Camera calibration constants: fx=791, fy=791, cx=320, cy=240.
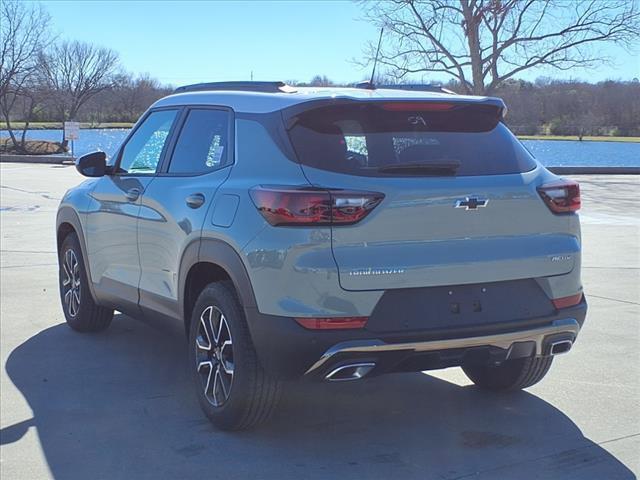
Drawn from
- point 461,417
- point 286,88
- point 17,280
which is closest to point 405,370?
point 461,417

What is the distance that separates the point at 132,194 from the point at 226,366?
5.12ft

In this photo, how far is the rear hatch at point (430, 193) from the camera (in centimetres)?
368

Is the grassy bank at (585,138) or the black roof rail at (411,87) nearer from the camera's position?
the black roof rail at (411,87)

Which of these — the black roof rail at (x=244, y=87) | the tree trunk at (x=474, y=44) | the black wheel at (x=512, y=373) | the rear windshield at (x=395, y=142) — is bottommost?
the black wheel at (x=512, y=373)

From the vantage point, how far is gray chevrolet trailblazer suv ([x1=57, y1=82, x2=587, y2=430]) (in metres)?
3.65

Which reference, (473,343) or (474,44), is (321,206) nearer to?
(473,343)

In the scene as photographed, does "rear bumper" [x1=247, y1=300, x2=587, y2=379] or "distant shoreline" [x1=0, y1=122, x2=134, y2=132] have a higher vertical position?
"rear bumper" [x1=247, y1=300, x2=587, y2=379]

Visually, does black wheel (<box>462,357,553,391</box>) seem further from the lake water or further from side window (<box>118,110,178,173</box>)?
the lake water

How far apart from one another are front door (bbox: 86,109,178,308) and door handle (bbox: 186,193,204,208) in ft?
2.40

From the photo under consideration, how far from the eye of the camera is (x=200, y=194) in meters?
4.33

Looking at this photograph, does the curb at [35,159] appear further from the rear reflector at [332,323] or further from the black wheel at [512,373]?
the rear reflector at [332,323]

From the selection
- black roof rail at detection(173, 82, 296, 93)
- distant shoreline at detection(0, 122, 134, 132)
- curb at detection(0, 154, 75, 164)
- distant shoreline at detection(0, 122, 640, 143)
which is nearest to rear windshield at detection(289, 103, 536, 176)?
black roof rail at detection(173, 82, 296, 93)

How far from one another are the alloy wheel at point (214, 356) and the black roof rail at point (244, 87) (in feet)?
4.22

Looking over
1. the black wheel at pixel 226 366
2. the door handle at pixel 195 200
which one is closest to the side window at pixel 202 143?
the door handle at pixel 195 200
